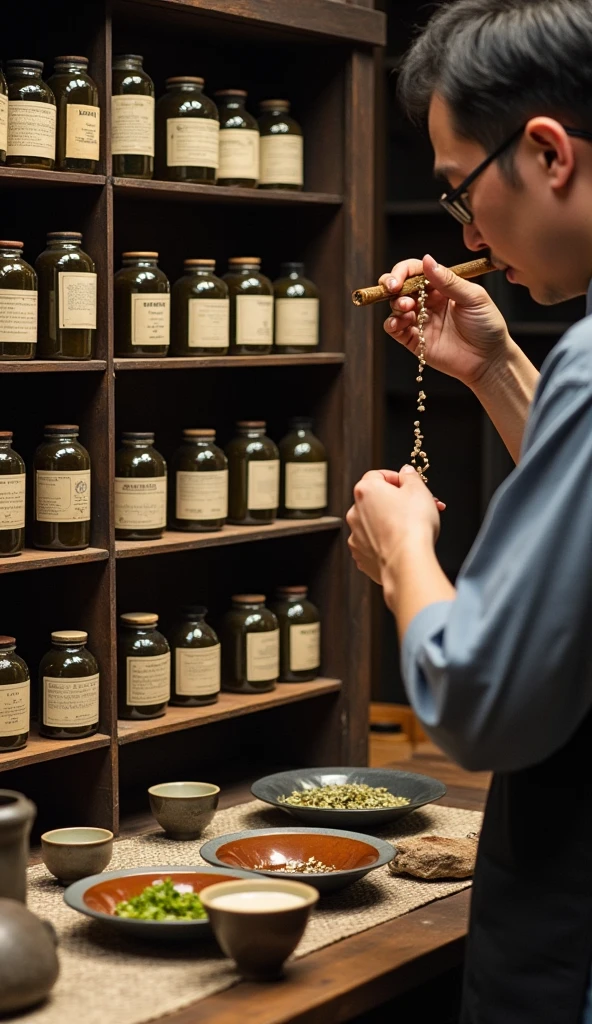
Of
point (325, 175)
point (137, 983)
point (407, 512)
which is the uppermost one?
point (325, 175)

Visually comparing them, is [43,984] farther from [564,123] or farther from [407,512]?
[564,123]

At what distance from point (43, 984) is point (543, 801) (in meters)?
0.54

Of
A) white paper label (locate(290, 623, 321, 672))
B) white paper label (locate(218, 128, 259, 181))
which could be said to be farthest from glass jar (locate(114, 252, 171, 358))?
white paper label (locate(290, 623, 321, 672))

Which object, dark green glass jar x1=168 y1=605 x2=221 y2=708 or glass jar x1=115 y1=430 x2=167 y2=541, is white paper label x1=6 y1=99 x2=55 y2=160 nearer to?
glass jar x1=115 y1=430 x2=167 y2=541

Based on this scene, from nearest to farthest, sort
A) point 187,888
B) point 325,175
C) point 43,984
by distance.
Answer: point 43,984 → point 187,888 → point 325,175

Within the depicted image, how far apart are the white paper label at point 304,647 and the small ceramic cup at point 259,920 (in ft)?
3.35

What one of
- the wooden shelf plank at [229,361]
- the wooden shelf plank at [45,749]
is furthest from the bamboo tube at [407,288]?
the wooden shelf plank at [45,749]

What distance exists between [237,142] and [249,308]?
0.91ft

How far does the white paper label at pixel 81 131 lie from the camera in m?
2.04

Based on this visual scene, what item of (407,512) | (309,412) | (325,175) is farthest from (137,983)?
(325,175)

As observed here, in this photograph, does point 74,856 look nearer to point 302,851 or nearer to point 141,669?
point 302,851

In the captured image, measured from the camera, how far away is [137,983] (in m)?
1.50

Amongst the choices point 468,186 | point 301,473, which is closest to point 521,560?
point 468,186

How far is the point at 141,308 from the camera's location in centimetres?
220
